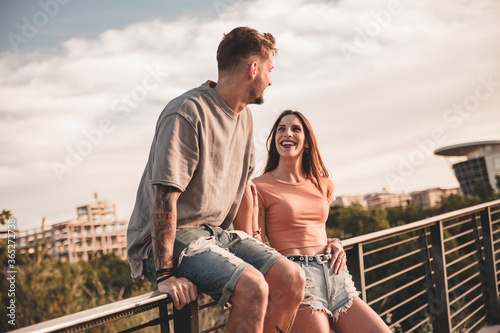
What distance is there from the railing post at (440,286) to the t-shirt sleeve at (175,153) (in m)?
2.37

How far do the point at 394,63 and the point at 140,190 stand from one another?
689cm

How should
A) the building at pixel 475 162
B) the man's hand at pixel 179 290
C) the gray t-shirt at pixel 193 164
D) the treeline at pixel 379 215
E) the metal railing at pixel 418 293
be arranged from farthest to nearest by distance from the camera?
the building at pixel 475 162 < the treeline at pixel 379 215 < the gray t-shirt at pixel 193 164 < the man's hand at pixel 179 290 < the metal railing at pixel 418 293

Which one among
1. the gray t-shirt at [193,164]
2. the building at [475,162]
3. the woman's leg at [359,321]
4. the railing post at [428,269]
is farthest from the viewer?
the building at [475,162]

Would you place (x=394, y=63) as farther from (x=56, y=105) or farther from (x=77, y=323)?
(x=56, y=105)

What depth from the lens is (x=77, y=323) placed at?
119 cm

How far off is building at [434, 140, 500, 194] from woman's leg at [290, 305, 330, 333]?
71421 millimetres

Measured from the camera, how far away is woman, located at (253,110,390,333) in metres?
2.16

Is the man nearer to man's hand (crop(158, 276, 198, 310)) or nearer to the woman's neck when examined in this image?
man's hand (crop(158, 276, 198, 310))

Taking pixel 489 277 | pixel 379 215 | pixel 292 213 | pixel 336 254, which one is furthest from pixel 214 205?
pixel 379 215

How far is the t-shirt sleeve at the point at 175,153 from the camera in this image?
1.61 m

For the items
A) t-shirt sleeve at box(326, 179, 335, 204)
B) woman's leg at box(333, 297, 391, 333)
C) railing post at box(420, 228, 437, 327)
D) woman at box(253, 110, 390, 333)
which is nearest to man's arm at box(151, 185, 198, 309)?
woman at box(253, 110, 390, 333)

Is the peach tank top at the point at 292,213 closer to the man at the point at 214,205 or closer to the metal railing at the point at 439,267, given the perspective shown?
the metal railing at the point at 439,267

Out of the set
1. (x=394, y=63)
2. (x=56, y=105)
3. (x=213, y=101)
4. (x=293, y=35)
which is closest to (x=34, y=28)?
(x=293, y=35)

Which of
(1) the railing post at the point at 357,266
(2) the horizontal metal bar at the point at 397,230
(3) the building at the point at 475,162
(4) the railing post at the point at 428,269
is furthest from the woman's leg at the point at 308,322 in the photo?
(3) the building at the point at 475,162
